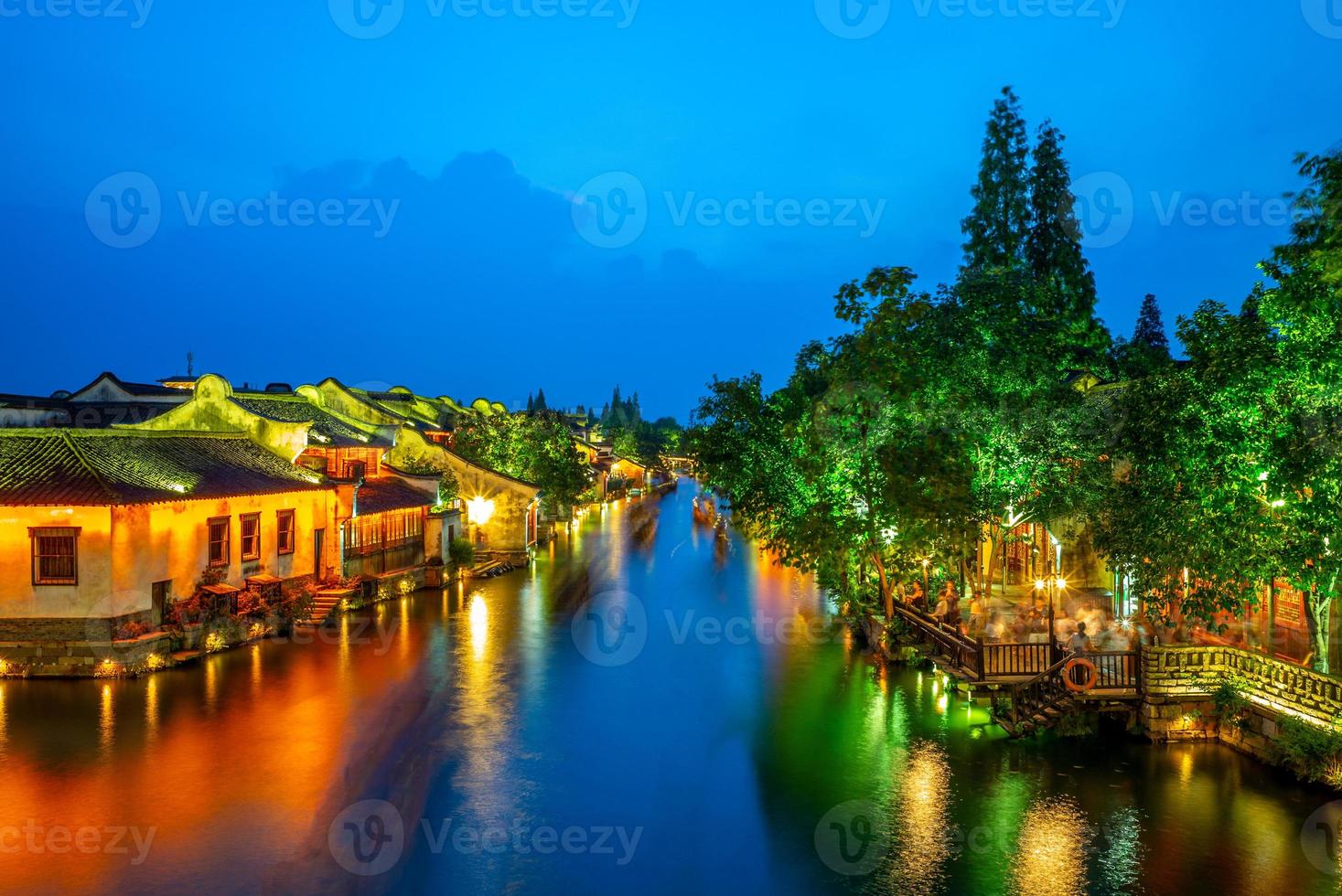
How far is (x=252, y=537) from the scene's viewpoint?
31125mm

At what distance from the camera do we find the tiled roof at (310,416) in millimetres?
38969

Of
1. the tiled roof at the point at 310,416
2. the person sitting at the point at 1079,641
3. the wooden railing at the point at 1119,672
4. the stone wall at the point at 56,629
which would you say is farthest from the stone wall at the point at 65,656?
the wooden railing at the point at 1119,672

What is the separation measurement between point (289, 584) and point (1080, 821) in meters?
26.9

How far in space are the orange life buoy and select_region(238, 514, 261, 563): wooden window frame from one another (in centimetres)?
2475

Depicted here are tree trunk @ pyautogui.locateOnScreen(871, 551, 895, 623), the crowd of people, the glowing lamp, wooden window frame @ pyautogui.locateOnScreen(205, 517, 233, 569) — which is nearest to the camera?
the crowd of people

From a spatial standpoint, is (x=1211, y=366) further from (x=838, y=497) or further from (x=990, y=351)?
(x=838, y=497)

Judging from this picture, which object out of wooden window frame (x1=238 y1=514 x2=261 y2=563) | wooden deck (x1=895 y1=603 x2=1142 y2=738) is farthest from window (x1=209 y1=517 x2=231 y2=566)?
wooden deck (x1=895 y1=603 x2=1142 y2=738)

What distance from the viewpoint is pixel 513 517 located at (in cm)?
5131

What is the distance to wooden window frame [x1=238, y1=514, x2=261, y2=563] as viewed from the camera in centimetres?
3028

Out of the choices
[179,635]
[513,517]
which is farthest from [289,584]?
[513,517]

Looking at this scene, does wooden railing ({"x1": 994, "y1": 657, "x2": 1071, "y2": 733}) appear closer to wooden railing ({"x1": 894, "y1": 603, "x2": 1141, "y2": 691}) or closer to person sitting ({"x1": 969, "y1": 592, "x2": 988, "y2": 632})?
wooden railing ({"x1": 894, "y1": 603, "x2": 1141, "y2": 691})

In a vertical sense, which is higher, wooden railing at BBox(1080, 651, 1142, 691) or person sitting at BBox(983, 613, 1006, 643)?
person sitting at BBox(983, 613, 1006, 643)

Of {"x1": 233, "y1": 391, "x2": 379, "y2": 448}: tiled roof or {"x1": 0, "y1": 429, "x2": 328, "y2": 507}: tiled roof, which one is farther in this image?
{"x1": 233, "y1": 391, "x2": 379, "y2": 448}: tiled roof

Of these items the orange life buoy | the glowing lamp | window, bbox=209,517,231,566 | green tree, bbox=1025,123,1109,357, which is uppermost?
green tree, bbox=1025,123,1109,357
